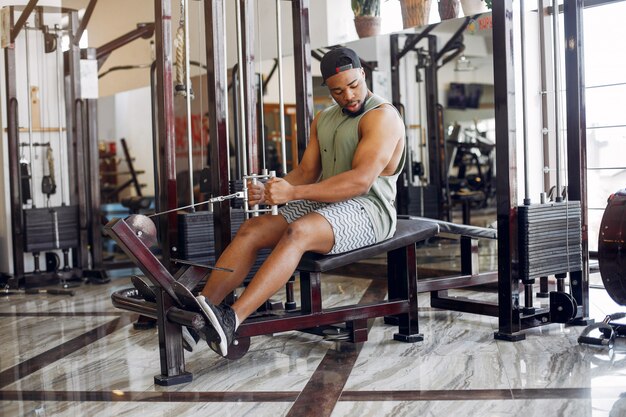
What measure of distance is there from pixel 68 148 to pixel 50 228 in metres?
0.67

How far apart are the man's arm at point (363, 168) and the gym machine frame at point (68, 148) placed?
3.24 meters

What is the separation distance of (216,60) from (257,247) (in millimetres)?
845

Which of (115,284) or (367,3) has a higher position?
(367,3)

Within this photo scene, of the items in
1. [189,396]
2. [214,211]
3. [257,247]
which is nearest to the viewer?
[189,396]

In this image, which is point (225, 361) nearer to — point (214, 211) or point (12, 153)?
point (214, 211)

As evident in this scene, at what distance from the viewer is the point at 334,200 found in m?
3.14

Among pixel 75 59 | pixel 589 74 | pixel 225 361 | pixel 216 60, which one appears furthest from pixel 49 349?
pixel 589 74

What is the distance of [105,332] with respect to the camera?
4023 millimetres

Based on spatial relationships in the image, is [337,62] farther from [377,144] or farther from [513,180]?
[513,180]

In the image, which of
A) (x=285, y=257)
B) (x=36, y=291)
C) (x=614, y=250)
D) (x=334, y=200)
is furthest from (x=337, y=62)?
(x=36, y=291)

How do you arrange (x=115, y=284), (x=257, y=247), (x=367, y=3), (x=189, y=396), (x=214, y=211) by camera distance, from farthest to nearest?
(x=115, y=284) < (x=367, y=3) < (x=214, y=211) < (x=257, y=247) < (x=189, y=396)

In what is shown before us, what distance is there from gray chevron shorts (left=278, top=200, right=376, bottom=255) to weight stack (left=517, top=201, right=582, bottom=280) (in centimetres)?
68

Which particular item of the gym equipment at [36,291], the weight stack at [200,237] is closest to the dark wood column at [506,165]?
the weight stack at [200,237]

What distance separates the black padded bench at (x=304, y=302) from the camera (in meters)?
2.86
